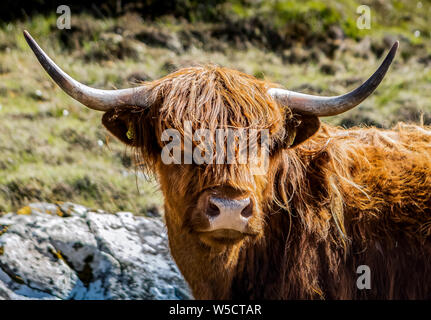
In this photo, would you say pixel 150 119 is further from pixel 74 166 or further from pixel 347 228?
pixel 74 166

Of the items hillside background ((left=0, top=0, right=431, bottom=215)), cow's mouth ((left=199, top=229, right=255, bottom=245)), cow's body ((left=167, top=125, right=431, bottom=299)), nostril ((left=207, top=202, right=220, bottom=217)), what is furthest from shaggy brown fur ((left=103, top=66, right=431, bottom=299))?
hillside background ((left=0, top=0, right=431, bottom=215))

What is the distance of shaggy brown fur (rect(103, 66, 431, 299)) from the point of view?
3.45m

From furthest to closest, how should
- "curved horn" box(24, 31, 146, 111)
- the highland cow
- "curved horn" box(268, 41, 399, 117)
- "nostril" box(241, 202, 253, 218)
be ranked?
the highland cow
"curved horn" box(24, 31, 146, 111)
"curved horn" box(268, 41, 399, 117)
"nostril" box(241, 202, 253, 218)

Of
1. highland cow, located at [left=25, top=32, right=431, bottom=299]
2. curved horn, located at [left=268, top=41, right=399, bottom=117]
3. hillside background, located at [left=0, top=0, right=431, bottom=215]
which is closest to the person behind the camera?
curved horn, located at [left=268, top=41, right=399, bottom=117]

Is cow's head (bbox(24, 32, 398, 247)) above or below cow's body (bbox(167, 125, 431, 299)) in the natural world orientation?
above

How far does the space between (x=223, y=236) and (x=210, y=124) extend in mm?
666

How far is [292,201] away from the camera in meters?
3.56

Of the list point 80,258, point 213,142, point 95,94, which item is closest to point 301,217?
point 213,142

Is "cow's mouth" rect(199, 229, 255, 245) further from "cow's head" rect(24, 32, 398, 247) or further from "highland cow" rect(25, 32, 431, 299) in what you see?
"highland cow" rect(25, 32, 431, 299)

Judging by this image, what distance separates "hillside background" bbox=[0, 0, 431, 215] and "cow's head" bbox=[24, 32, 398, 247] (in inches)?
87.8

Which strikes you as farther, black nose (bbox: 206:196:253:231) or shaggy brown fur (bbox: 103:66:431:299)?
shaggy brown fur (bbox: 103:66:431:299)

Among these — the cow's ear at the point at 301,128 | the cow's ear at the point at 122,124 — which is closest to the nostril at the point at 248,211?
the cow's ear at the point at 301,128

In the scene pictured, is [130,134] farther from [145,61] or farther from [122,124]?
[145,61]

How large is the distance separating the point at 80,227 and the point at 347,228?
2.43 metres
